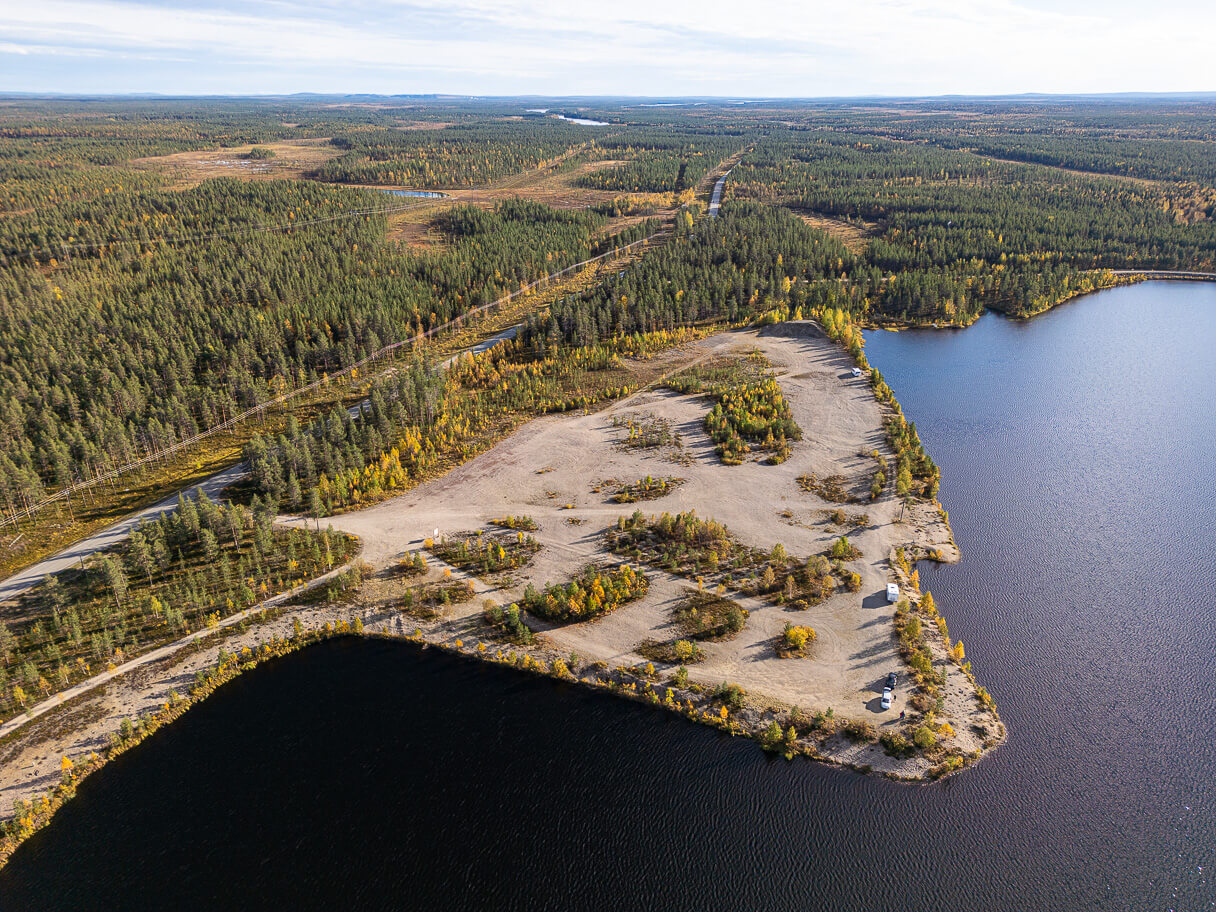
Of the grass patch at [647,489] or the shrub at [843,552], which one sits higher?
the grass patch at [647,489]

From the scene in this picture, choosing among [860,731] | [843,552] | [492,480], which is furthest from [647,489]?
[860,731]

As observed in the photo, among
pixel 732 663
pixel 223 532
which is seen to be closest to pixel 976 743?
pixel 732 663

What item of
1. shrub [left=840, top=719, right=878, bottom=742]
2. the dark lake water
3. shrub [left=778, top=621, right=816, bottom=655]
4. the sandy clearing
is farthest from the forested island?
the dark lake water

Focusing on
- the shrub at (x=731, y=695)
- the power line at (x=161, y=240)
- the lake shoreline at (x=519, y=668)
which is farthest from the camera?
the power line at (x=161, y=240)

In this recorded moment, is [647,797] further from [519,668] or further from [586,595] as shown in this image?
[586,595]

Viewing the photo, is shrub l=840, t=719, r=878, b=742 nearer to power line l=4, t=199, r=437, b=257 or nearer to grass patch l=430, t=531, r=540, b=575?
grass patch l=430, t=531, r=540, b=575

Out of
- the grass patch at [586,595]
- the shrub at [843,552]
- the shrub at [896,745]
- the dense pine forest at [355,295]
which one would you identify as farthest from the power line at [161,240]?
the shrub at [896,745]

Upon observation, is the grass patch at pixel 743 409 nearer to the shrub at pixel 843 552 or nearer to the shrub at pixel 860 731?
the shrub at pixel 843 552
